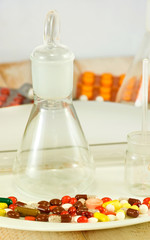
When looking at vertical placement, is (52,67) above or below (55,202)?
above

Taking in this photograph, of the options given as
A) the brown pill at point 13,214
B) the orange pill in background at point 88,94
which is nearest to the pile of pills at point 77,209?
the brown pill at point 13,214

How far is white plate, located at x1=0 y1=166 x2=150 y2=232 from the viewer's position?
0.34 m

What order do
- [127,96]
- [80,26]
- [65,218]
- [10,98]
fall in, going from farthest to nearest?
[80,26] < [10,98] < [127,96] < [65,218]

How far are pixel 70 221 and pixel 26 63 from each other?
0.94m

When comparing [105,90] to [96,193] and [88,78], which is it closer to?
[88,78]

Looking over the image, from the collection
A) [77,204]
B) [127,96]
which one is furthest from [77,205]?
[127,96]

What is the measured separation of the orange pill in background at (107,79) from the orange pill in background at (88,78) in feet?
0.09

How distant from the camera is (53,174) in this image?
42 centimetres

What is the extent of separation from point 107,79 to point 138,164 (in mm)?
834

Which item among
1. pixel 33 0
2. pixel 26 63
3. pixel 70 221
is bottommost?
pixel 70 221

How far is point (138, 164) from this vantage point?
1.36 feet

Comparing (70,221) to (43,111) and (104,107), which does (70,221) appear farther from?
(104,107)

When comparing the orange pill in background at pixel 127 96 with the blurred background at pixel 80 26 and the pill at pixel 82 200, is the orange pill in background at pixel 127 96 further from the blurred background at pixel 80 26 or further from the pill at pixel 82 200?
the blurred background at pixel 80 26

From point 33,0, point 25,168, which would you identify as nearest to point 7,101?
point 33,0
